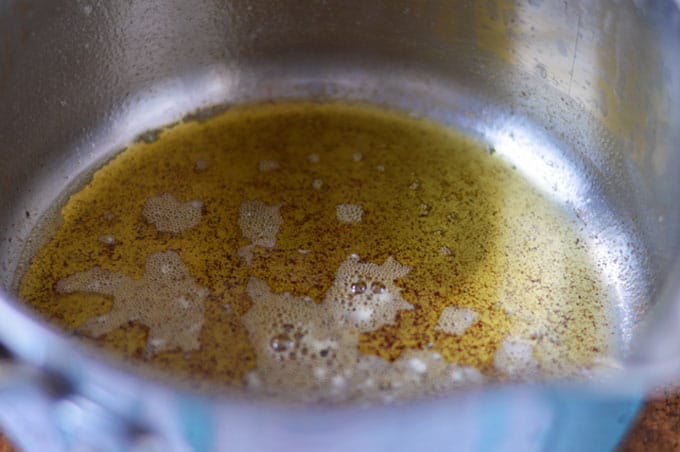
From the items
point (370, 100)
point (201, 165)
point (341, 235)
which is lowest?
point (341, 235)

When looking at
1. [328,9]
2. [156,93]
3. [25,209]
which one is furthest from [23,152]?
[328,9]

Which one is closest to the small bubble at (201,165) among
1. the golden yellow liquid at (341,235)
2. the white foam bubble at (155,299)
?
the golden yellow liquid at (341,235)

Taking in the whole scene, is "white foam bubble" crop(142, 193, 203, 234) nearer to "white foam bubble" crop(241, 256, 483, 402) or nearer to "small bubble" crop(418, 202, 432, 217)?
"white foam bubble" crop(241, 256, 483, 402)

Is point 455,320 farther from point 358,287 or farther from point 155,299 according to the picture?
point 155,299

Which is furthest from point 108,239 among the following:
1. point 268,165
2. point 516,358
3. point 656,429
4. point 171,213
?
point 656,429

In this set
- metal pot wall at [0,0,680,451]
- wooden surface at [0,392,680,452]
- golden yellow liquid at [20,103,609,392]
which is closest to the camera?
metal pot wall at [0,0,680,451]

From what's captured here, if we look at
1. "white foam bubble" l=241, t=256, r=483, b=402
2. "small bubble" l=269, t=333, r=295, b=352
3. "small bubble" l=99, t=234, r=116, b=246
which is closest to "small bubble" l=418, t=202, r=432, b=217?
"white foam bubble" l=241, t=256, r=483, b=402

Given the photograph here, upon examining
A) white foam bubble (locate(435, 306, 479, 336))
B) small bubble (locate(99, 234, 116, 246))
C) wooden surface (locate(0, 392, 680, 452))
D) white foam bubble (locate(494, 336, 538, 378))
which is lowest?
wooden surface (locate(0, 392, 680, 452))
